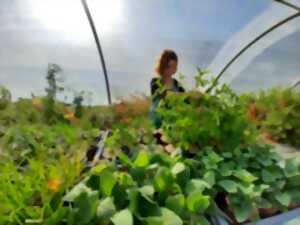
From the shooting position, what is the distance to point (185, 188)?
929 millimetres

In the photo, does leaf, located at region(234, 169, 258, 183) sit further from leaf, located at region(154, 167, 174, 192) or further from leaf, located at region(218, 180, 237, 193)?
leaf, located at region(154, 167, 174, 192)

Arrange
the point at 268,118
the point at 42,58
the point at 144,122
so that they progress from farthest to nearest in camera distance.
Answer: the point at 42,58, the point at 268,118, the point at 144,122

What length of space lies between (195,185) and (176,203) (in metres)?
0.09

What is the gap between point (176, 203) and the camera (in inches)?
33.8

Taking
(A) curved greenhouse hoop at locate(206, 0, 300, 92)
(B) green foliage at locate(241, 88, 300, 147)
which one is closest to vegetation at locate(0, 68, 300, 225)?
(B) green foliage at locate(241, 88, 300, 147)

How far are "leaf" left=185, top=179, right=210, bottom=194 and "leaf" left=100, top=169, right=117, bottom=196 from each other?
176mm

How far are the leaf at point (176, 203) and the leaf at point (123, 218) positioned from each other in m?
0.11

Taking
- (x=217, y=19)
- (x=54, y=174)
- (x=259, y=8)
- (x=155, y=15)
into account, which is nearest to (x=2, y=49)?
(x=155, y=15)

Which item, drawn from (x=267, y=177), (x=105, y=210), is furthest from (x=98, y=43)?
(x=105, y=210)

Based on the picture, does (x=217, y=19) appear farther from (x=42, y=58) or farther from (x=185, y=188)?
(x=185, y=188)

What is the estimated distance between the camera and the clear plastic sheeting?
555 cm

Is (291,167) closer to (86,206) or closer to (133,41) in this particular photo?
(86,206)

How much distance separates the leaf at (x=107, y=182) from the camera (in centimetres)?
85

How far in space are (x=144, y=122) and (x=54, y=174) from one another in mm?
558
